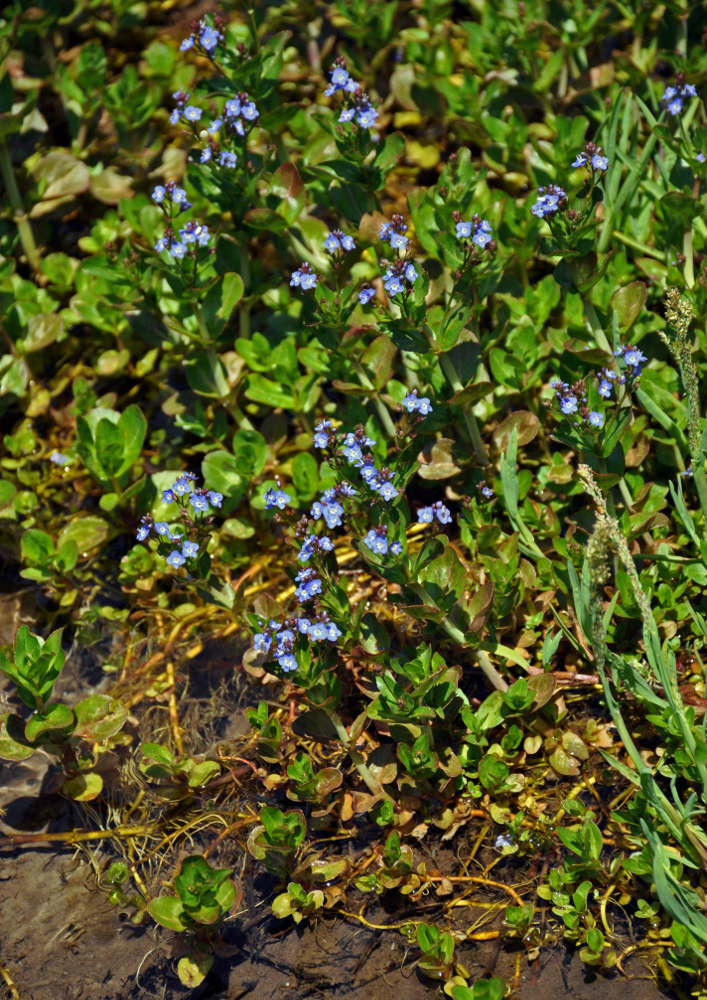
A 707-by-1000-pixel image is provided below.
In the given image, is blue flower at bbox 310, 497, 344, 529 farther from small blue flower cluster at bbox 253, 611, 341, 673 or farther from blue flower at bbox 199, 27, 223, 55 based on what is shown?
blue flower at bbox 199, 27, 223, 55

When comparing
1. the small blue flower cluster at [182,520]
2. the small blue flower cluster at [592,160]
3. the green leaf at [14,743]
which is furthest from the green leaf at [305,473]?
the small blue flower cluster at [592,160]

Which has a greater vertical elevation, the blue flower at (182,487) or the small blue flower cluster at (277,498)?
the blue flower at (182,487)

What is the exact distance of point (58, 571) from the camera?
13.8 feet

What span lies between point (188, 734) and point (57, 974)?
3.16 ft

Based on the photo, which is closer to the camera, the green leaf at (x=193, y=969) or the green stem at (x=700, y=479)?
the green leaf at (x=193, y=969)

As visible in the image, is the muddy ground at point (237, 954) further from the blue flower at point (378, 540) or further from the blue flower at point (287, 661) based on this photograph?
the blue flower at point (378, 540)

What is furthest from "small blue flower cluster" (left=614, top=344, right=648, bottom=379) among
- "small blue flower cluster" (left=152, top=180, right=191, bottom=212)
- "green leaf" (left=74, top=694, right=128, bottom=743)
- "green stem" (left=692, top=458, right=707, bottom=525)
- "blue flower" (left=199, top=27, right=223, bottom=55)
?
"green leaf" (left=74, top=694, right=128, bottom=743)

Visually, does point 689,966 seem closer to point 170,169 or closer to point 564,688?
point 564,688

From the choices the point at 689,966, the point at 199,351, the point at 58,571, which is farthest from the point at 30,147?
the point at 689,966

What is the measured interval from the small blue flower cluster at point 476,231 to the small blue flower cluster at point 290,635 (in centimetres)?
151

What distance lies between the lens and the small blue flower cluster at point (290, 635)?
3.21m

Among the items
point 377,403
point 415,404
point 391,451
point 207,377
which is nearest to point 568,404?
point 415,404

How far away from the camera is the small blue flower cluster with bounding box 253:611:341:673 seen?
10.5 ft

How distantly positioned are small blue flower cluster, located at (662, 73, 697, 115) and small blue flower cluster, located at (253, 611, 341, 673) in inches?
103
